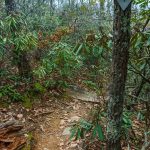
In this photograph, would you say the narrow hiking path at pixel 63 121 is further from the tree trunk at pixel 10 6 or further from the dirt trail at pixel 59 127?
the tree trunk at pixel 10 6

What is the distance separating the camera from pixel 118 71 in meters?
2.88

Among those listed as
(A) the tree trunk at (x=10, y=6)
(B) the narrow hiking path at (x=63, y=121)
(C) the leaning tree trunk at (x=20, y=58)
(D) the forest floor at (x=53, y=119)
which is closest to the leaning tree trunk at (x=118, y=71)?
(D) the forest floor at (x=53, y=119)

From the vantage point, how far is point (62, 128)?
479 centimetres

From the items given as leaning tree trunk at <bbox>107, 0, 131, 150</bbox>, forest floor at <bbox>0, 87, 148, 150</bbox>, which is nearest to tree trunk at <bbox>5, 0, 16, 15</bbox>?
forest floor at <bbox>0, 87, 148, 150</bbox>

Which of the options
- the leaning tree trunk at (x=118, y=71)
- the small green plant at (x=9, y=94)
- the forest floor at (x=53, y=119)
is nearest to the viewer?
the leaning tree trunk at (x=118, y=71)

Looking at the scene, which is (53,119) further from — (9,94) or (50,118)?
(9,94)

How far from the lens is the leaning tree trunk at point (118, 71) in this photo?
2.71 metres

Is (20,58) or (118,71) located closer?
(118,71)

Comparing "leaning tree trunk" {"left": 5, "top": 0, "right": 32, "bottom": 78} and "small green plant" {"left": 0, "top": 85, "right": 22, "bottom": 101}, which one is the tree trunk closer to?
"leaning tree trunk" {"left": 5, "top": 0, "right": 32, "bottom": 78}

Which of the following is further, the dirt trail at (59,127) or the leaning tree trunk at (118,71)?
the dirt trail at (59,127)

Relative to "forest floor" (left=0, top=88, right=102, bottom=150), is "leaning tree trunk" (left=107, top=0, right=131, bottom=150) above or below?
above

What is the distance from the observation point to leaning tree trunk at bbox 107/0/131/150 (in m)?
2.71

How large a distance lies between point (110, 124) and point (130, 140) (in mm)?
1036

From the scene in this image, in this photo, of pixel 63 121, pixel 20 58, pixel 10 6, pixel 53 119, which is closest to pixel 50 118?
pixel 53 119
